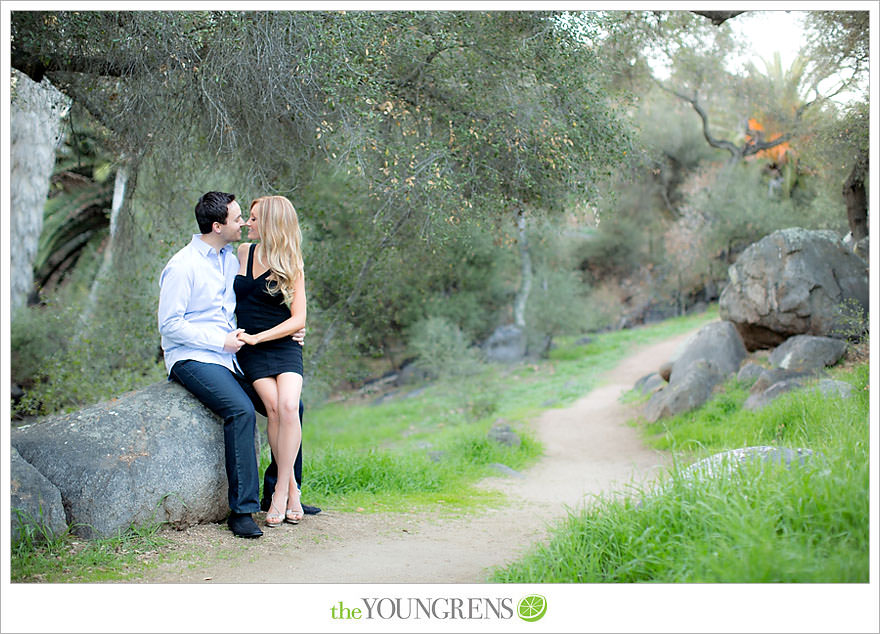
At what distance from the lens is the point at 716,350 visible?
1043 centimetres

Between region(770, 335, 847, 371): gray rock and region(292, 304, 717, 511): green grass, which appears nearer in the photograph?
region(292, 304, 717, 511): green grass

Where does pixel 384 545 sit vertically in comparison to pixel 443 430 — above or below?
above

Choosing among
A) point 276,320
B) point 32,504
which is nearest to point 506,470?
point 276,320

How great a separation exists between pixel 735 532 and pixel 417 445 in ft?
25.5

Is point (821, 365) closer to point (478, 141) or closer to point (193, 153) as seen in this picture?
point (478, 141)

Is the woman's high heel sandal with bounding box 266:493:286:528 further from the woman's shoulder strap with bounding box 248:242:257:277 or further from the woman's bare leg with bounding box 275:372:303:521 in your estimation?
the woman's shoulder strap with bounding box 248:242:257:277

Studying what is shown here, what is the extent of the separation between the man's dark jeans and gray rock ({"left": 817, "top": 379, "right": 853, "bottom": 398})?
5495 mm

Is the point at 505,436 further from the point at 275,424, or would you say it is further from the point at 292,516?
the point at 275,424

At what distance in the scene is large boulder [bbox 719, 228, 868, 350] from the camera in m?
9.85

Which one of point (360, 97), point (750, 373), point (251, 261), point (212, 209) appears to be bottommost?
point (750, 373)

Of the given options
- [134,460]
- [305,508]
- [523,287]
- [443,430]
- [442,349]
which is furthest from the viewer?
[523,287]

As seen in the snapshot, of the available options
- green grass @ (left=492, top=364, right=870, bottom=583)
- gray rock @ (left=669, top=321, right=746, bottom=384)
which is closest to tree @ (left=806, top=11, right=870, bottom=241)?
gray rock @ (left=669, top=321, right=746, bottom=384)

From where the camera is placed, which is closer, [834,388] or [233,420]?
[233,420]

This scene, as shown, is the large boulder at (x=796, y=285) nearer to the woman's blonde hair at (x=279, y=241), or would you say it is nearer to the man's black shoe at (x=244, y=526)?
the woman's blonde hair at (x=279, y=241)
